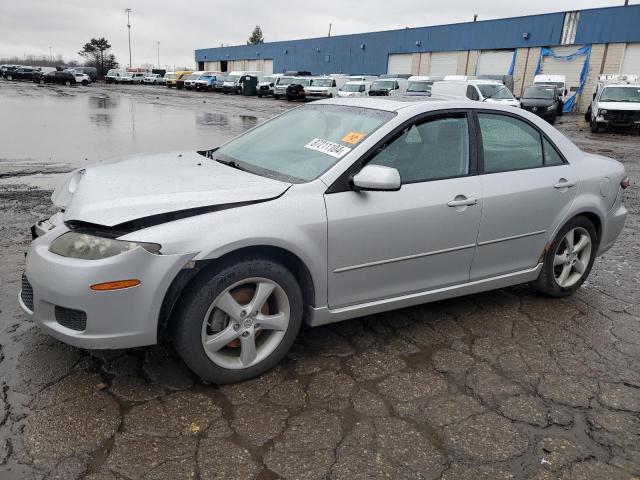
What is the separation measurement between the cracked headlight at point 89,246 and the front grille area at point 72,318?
10.5 inches

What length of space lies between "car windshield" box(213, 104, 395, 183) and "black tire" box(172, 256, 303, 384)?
601 mm

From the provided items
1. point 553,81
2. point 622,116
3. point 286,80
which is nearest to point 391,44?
point 286,80

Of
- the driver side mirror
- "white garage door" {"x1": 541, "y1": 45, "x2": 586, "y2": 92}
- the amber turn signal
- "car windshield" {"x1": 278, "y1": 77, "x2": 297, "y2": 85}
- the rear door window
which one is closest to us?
the amber turn signal

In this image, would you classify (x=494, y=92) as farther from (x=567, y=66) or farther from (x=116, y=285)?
(x=116, y=285)

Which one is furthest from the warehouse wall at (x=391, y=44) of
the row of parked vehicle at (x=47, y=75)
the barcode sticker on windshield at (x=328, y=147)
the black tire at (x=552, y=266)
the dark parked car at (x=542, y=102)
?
the barcode sticker on windshield at (x=328, y=147)

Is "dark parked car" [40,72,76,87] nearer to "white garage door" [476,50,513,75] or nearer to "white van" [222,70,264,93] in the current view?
"white van" [222,70,264,93]

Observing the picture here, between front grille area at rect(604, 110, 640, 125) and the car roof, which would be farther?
front grille area at rect(604, 110, 640, 125)

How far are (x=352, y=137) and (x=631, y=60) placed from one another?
34232mm

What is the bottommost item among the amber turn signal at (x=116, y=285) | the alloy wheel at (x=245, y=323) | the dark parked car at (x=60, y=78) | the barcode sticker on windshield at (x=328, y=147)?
the dark parked car at (x=60, y=78)

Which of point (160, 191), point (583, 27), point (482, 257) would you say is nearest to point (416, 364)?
point (482, 257)

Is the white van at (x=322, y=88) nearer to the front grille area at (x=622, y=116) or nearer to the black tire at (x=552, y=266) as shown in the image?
the front grille area at (x=622, y=116)

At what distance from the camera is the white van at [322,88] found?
3347 centimetres

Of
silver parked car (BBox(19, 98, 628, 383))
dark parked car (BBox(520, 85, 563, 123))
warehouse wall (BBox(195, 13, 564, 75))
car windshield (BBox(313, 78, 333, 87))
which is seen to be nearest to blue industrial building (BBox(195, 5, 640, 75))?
warehouse wall (BBox(195, 13, 564, 75))

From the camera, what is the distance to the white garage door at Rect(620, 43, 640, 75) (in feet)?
100.0
